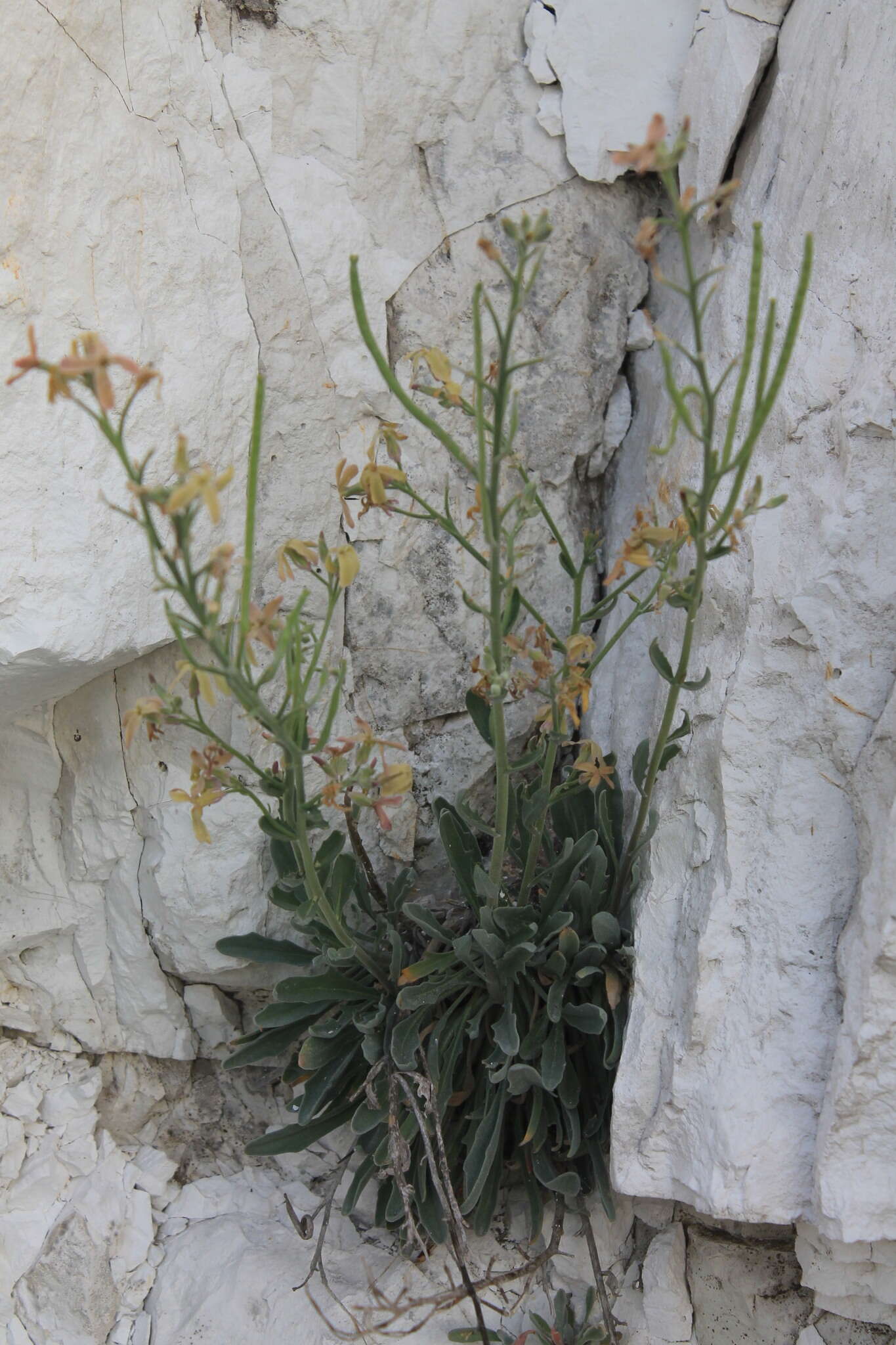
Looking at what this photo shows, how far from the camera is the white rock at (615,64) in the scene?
208 centimetres

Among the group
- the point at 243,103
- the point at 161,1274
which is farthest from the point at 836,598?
the point at 161,1274

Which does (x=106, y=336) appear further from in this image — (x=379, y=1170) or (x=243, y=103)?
(x=379, y=1170)

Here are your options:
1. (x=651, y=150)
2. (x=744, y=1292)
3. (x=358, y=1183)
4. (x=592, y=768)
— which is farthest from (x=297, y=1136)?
(x=651, y=150)

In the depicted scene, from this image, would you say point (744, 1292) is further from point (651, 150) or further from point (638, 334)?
point (638, 334)

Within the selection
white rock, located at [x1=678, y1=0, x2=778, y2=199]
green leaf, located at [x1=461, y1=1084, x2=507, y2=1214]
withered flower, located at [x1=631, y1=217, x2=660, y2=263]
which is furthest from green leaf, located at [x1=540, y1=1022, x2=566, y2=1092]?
white rock, located at [x1=678, y1=0, x2=778, y2=199]

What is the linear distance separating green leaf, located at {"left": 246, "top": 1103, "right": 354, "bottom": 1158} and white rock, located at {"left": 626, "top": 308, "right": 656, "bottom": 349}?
5.03ft

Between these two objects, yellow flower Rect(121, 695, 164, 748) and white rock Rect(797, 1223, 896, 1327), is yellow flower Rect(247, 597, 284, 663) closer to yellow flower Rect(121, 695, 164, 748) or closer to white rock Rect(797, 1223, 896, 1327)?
yellow flower Rect(121, 695, 164, 748)

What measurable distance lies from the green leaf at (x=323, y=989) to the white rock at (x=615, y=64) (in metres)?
1.60

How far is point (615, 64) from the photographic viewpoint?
209 cm

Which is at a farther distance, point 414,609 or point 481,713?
point 414,609

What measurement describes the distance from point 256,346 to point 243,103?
43 cm

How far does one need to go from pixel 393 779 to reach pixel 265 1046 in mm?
848

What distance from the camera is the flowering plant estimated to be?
140 centimetres

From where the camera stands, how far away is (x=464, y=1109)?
1850mm
